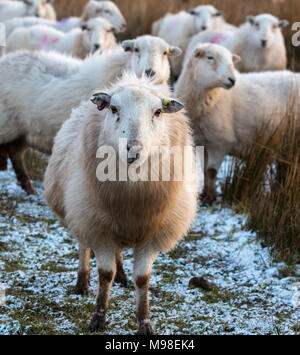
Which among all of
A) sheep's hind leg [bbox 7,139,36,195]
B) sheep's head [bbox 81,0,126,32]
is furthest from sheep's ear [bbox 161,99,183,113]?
sheep's head [bbox 81,0,126,32]

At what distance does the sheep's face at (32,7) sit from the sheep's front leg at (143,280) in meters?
8.78

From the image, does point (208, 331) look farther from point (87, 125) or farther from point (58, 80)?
point (58, 80)

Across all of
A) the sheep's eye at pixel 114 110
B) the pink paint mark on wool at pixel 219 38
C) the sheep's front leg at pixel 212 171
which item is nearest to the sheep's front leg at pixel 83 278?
the sheep's eye at pixel 114 110

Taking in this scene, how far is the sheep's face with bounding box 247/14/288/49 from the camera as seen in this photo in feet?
26.9

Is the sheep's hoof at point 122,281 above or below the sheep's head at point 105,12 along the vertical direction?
below

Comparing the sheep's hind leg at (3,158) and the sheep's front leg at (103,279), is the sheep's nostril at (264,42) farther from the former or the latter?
the sheep's front leg at (103,279)

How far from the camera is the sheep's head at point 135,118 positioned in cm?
284

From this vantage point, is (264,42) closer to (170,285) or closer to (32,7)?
(170,285)

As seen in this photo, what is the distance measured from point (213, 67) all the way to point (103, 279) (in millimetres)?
2927

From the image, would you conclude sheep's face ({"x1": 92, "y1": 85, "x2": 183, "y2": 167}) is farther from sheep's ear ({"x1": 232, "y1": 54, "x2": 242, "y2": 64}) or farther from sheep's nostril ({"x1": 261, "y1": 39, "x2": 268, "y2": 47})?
sheep's nostril ({"x1": 261, "y1": 39, "x2": 268, "y2": 47})

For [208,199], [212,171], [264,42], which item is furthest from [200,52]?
[264,42]

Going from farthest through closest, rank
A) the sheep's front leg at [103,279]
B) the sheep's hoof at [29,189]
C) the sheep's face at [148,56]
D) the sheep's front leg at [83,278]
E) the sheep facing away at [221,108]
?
the sheep's hoof at [29,189]
the sheep facing away at [221,108]
the sheep's face at [148,56]
the sheep's front leg at [83,278]
the sheep's front leg at [103,279]

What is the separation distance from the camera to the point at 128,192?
315 cm

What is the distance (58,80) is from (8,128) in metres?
0.66
